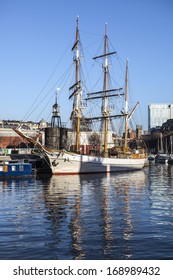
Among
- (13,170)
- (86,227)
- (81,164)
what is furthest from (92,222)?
(81,164)

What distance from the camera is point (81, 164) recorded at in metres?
65.4

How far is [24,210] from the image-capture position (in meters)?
25.4

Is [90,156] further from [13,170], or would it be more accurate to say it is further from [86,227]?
[86,227]

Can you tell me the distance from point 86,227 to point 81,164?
4554 centimetres

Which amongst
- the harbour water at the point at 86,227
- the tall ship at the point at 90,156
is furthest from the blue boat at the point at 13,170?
the harbour water at the point at 86,227

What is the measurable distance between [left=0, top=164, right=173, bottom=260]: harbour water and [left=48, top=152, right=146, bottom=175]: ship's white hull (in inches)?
1209

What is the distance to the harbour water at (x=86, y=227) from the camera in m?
15.2

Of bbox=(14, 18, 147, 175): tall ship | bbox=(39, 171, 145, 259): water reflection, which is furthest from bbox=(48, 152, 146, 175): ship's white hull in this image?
bbox=(39, 171, 145, 259): water reflection

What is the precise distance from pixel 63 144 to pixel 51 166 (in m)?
21.5

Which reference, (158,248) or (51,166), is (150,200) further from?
(51,166)

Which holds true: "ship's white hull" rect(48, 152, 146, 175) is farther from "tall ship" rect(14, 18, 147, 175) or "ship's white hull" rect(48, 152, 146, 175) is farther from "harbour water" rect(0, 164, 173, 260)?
"harbour water" rect(0, 164, 173, 260)

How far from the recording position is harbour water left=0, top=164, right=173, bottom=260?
15.2m

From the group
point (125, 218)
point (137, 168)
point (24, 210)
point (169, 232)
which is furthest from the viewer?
point (137, 168)
